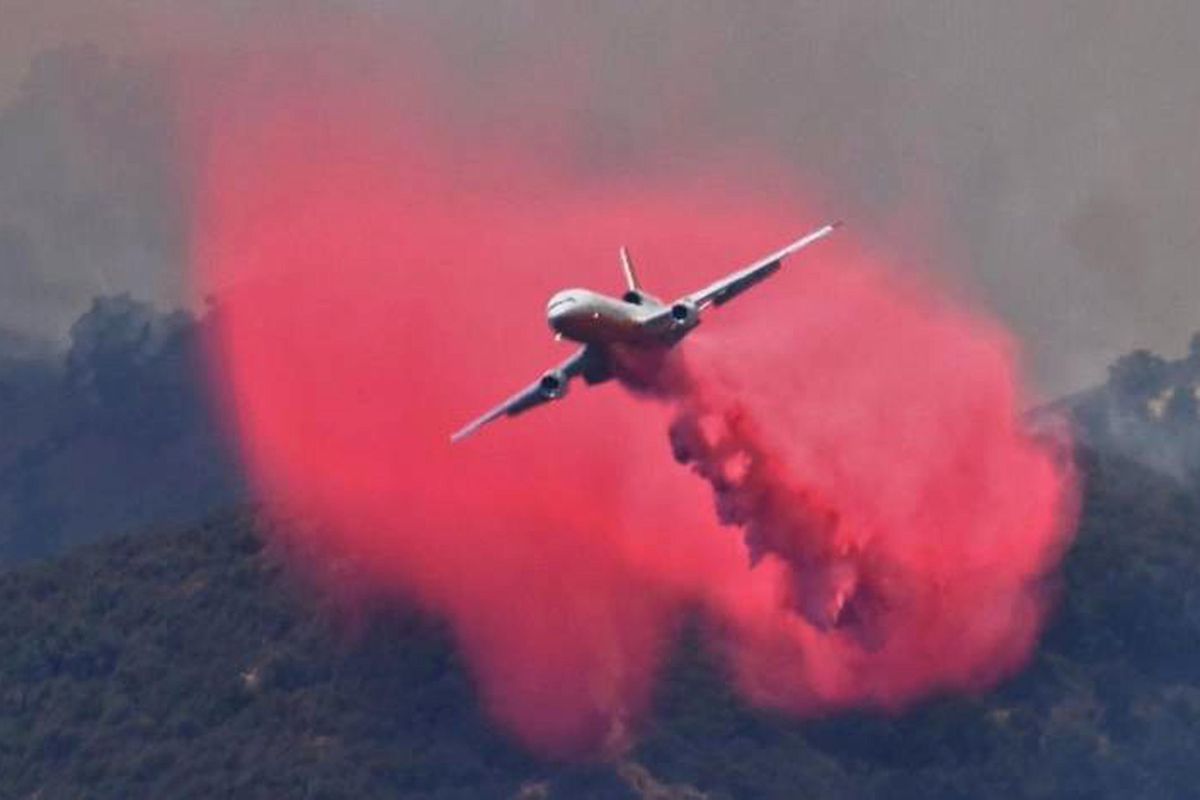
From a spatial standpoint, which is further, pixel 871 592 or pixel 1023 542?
A: pixel 1023 542

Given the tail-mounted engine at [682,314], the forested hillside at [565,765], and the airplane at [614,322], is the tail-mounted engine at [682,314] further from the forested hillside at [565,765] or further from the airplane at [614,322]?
the forested hillside at [565,765]

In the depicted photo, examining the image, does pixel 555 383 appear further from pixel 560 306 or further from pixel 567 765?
pixel 567 765

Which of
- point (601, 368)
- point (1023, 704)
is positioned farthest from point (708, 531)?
point (601, 368)

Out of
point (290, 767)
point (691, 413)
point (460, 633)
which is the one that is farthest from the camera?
point (460, 633)

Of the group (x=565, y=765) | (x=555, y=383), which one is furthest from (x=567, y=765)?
(x=555, y=383)

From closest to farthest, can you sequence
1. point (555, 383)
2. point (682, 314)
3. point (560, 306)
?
point (560, 306) → point (682, 314) → point (555, 383)

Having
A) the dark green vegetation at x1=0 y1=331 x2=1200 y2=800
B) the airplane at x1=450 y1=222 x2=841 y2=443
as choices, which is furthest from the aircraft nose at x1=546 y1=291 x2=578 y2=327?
the dark green vegetation at x1=0 y1=331 x2=1200 y2=800

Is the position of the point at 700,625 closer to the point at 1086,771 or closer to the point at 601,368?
the point at 1086,771

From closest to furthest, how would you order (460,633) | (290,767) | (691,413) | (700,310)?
(700,310) → (691,413) → (290,767) → (460,633)

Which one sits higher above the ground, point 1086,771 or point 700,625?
point 700,625
